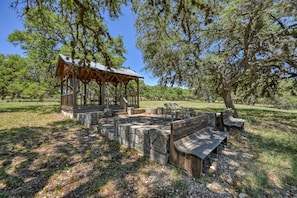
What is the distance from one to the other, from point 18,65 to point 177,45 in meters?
12.2

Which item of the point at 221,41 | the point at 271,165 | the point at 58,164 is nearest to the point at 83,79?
the point at 58,164

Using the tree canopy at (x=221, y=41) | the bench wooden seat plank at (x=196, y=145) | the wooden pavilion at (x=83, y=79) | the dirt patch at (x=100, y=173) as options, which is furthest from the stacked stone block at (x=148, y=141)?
the wooden pavilion at (x=83, y=79)

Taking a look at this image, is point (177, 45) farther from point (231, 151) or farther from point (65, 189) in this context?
point (65, 189)

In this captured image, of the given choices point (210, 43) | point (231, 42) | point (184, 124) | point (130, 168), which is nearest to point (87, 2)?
point (184, 124)

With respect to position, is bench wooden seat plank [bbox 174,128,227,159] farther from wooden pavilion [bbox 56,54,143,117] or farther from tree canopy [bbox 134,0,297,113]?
wooden pavilion [bbox 56,54,143,117]

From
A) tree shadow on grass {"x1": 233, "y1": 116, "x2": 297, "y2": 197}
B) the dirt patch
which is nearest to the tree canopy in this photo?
tree shadow on grass {"x1": 233, "y1": 116, "x2": 297, "y2": 197}

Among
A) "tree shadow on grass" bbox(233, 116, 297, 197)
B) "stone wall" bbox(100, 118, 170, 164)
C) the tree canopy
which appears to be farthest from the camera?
the tree canopy

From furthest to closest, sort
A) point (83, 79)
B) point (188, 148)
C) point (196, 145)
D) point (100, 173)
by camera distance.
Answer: point (83, 79) → point (196, 145) → point (188, 148) → point (100, 173)

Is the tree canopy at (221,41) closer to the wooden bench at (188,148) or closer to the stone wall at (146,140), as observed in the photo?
the wooden bench at (188,148)

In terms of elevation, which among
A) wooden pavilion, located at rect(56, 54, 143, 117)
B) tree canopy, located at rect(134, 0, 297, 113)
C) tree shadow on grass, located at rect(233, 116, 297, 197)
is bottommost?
tree shadow on grass, located at rect(233, 116, 297, 197)

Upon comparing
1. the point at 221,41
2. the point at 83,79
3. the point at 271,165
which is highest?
the point at 221,41

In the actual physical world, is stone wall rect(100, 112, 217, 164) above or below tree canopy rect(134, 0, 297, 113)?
below

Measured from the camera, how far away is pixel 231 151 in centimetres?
424

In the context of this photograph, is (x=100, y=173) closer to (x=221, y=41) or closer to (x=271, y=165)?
(x=271, y=165)
